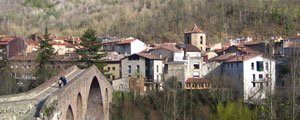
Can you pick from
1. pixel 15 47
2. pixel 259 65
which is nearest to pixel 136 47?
pixel 15 47

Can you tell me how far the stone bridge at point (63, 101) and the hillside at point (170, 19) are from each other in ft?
135

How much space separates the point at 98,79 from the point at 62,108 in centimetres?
1012

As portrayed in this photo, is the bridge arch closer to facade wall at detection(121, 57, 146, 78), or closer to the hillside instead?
facade wall at detection(121, 57, 146, 78)

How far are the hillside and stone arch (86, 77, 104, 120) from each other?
134ft

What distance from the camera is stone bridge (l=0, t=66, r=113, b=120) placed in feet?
60.0

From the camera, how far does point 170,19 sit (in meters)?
81.4

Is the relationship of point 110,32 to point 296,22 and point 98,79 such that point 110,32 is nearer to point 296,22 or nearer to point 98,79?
point 296,22

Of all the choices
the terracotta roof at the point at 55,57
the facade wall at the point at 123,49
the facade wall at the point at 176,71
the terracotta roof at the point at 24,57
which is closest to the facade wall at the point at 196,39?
the facade wall at the point at 123,49

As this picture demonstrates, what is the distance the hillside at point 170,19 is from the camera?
244 ft

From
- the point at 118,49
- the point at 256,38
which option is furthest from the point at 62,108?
the point at 256,38

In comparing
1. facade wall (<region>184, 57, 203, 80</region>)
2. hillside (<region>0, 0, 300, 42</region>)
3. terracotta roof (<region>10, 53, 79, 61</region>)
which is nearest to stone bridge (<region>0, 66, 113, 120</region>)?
facade wall (<region>184, 57, 203, 80</region>)

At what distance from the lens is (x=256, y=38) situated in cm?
6919

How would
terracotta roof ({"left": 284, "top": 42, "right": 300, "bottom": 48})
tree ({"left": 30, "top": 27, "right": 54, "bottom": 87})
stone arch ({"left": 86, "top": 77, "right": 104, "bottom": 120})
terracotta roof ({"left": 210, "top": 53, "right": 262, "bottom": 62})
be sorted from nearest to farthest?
stone arch ({"left": 86, "top": 77, "right": 104, "bottom": 120})
tree ({"left": 30, "top": 27, "right": 54, "bottom": 87})
terracotta roof ({"left": 210, "top": 53, "right": 262, "bottom": 62})
terracotta roof ({"left": 284, "top": 42, "right": 300, "bottom": 48})

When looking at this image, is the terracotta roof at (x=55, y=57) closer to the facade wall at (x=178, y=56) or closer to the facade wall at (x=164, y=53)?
the facade wall at (x=164, y=53)
